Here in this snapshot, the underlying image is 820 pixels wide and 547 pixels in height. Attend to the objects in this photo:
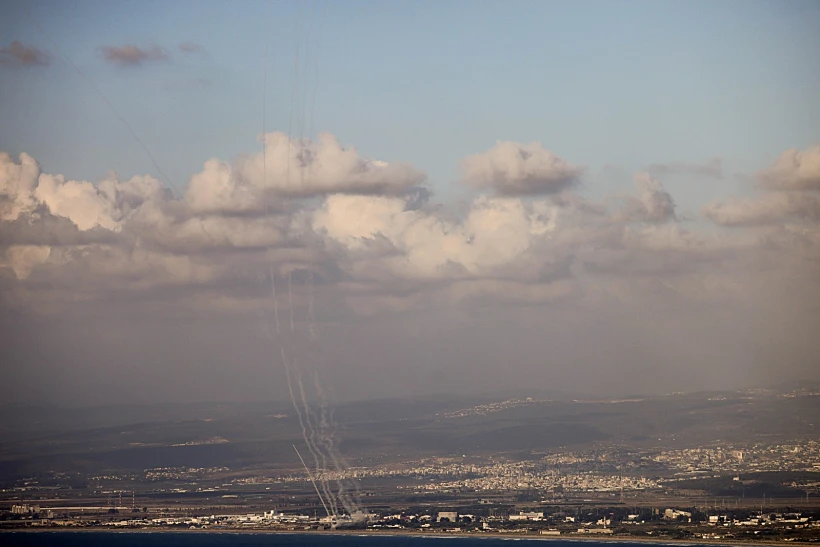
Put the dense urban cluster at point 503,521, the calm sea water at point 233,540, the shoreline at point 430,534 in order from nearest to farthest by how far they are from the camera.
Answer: the shoreline at point 430,534 → the calm sea water at point 233,540 → the dense urban cluster at point 503,521

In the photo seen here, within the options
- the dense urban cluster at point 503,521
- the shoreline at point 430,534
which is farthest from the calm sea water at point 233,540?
the dense urban cluster at point 503,521

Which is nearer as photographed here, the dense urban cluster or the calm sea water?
the calm sea water

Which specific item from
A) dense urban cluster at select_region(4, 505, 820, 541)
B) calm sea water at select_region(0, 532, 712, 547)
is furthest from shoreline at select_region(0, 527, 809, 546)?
dense urban cluster at select_region(4, 505, 820, 541)

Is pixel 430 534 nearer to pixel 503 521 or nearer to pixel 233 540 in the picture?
pixel 503 521

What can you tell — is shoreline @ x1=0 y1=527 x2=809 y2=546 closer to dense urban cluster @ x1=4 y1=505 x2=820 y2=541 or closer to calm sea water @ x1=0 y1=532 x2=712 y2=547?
calm sea water @ x1=0 y1=532 x2=712 y2=547

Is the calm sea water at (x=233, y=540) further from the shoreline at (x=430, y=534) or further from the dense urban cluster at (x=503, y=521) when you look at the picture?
the dense urban cluster at (x=503, y=521)

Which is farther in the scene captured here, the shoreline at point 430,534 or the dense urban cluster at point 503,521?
the dense urban cluster at point 503,521

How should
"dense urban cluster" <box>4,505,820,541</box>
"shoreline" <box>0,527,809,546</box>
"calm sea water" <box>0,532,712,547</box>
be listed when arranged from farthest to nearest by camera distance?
1. "dense urban cluster" <box>4,505,820,541</box>
2. "calm sea water" <box>0,532,712,547</box>
3. "shoreline" <box>0,527,809,546</box>

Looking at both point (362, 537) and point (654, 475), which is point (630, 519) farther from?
point (654, 475)

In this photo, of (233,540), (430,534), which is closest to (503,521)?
(430,534)

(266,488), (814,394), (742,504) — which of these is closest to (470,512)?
(742,504)
